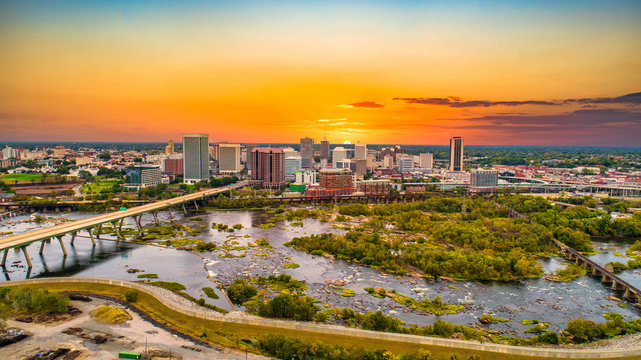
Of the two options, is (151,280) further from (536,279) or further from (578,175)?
(578,175)

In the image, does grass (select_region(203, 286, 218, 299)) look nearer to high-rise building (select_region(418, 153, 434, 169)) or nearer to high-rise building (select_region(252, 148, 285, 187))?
high-rise building (select_region(252, 148, 285, 187))

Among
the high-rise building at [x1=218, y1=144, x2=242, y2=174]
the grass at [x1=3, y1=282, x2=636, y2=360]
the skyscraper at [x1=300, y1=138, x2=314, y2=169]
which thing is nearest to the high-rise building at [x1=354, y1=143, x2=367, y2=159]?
the skyscraper at [x1=300, y1=138, x2=314, y2=169]

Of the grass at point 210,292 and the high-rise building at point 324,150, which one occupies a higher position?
the high-rise building at point 324,150

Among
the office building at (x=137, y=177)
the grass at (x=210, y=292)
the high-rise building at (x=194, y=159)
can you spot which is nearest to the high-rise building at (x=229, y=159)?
the high-rise building at (x=194, y=159)

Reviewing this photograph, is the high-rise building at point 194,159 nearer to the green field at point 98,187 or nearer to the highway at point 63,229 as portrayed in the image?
the green field at point 98,187

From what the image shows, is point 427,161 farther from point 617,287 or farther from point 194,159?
point 617,287

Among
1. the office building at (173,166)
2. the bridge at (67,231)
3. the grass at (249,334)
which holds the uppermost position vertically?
the office building at (173,166)
